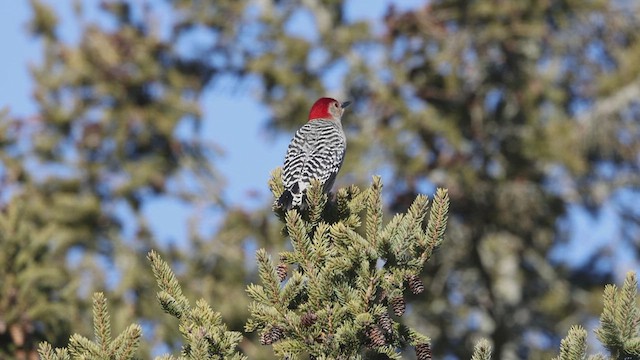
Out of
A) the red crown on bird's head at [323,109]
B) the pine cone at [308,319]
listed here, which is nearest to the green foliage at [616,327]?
the pine cone at [308,319]

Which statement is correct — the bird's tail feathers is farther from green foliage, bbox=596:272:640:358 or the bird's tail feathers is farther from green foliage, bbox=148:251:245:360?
green foliage, bbox=596:272:640:358

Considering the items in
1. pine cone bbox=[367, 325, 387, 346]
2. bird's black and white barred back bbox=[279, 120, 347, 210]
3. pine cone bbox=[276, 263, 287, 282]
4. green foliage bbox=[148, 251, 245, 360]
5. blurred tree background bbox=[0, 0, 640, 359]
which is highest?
blurred tree background bbox=[0, 0, 640, 359]

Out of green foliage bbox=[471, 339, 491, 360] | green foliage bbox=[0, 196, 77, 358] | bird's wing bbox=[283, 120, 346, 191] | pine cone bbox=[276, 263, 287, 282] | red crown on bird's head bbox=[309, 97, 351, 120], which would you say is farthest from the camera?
red crown on bird's head bbox=[309, 97, 351, 120]

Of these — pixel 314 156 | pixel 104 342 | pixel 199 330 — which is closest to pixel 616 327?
pixel 199 330

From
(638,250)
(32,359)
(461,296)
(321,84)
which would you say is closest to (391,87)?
(321,84)

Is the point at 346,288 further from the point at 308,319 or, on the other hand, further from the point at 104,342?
the point at 104,342

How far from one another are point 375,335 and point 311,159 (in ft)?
8.67

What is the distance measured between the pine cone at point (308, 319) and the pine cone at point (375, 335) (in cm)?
24

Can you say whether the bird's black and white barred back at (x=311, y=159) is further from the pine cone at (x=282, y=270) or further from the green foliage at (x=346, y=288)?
the green foliage at (x=346, y=288)

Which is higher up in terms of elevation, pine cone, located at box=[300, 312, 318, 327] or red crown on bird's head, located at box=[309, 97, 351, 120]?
red crown on bird's head, located at box=[309, 97, 351, 120]

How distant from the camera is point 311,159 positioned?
7340mm

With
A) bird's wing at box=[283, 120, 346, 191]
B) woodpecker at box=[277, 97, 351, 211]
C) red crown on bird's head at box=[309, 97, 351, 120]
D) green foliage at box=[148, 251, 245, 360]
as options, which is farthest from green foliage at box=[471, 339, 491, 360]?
red crown on bird's head at box=[309, 97, 351, 120]

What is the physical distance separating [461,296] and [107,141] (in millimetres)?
5464

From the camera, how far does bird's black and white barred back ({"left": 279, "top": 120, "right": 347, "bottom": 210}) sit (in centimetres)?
632
